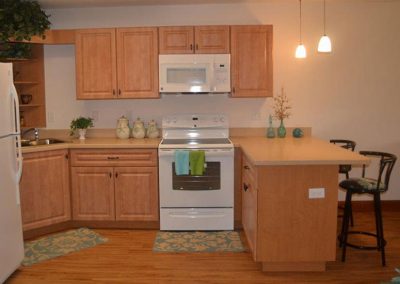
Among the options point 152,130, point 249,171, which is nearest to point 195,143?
point 152,130

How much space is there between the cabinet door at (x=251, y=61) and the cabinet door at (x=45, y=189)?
203 centimetres

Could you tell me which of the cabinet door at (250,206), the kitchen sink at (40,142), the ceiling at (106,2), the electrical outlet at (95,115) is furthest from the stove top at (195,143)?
the ceiling at (106,2)

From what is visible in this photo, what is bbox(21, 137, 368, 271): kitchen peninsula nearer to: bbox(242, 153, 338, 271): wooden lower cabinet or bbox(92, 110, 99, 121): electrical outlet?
bbox(242, 153, 338, 271): wooden lower cabinet

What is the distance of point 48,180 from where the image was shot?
420cm

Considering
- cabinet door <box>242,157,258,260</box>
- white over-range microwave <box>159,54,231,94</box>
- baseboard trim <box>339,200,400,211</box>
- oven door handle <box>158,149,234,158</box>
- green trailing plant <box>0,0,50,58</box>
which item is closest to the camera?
cabinet door <box>242,157,258,260</box>

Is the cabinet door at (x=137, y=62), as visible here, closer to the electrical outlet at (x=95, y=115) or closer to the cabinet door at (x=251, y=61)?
the electrical outlet at (x=95, y=115)

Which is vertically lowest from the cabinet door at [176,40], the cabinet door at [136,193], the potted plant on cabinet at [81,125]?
the cabinet door at [136,193]

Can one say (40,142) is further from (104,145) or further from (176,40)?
(176,40)

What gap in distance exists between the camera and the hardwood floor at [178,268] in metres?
3.21

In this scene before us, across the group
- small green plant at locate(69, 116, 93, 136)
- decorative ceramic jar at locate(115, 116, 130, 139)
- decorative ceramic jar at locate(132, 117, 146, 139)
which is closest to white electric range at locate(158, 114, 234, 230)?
decorative ceramic jar at locate(132, 117, 146, 139)

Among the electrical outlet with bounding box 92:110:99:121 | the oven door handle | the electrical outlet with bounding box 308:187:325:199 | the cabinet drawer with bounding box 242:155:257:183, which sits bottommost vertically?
the electrical outlet with bounding box 308:187:325:199

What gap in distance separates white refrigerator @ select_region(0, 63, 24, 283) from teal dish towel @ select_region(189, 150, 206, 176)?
63.0 inches

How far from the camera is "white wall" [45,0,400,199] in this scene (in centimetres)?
476

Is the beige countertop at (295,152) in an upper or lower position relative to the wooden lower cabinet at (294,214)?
upper
